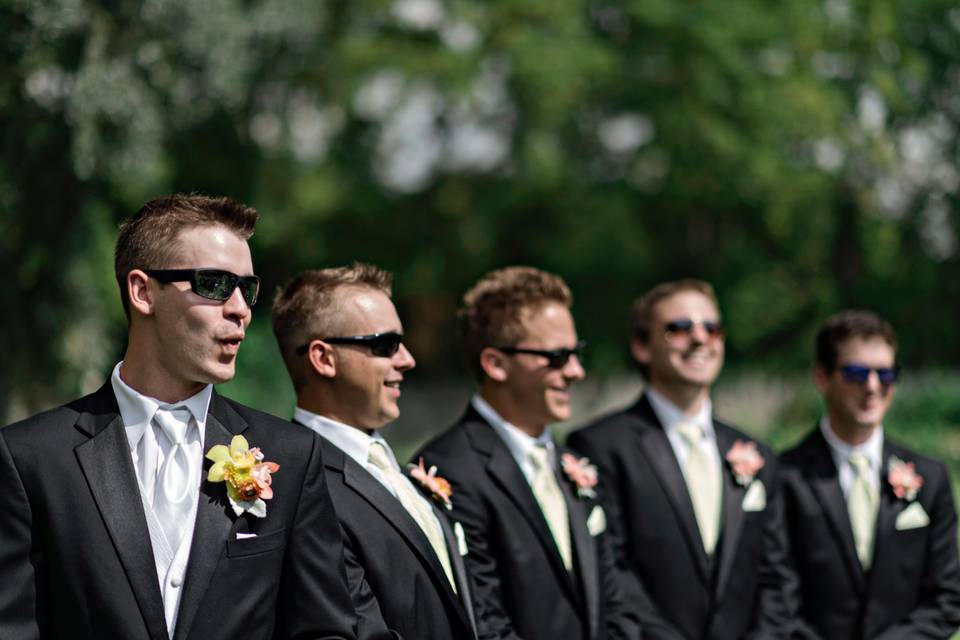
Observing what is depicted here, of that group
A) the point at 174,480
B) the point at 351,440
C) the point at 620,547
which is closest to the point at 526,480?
the point at 620,547

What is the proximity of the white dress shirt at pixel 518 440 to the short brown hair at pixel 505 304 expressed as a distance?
0.21 metres

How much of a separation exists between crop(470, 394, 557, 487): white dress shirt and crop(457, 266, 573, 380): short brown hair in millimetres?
208

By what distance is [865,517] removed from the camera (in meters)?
6.18

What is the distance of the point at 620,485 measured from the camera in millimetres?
5992

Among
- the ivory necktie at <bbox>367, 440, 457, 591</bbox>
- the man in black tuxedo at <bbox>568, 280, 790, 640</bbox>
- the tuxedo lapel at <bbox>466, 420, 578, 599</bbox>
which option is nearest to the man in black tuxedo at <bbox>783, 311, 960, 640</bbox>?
the man in black tuxedo at <bbox>568, 280, 790, 640</bbox>

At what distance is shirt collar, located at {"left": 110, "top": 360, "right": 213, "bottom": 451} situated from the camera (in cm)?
358

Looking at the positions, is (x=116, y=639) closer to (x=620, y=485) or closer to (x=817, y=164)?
(x=620, y=485)

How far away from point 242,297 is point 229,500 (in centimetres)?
62

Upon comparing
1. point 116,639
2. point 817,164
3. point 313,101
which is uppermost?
point 313,101

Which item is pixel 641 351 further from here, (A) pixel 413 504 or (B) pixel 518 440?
(A) pixel 413 504

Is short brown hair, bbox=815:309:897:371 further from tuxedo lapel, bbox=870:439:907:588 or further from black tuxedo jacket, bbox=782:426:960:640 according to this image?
tuxedo lapel, bbox=870:439:907:588

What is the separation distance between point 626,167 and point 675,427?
2045cm

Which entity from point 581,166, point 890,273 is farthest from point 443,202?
point 890,273

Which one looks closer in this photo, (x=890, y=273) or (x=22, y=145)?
(x=22, y=145)
